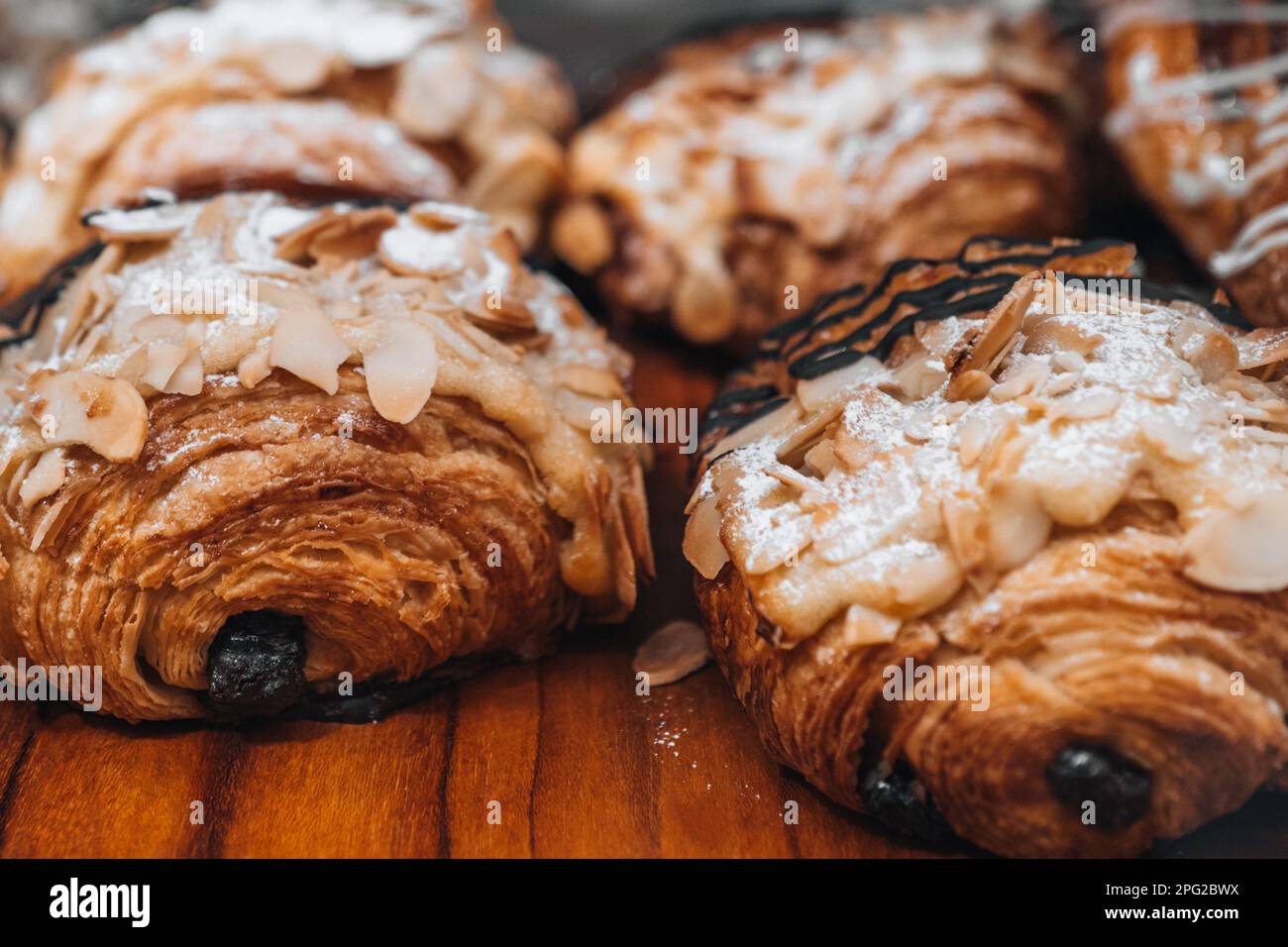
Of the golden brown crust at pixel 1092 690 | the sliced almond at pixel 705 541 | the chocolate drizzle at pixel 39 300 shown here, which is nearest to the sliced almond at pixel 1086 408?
the golden brown crust at pixel 1092 690

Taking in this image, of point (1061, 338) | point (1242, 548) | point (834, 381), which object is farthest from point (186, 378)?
point (1242, 548)

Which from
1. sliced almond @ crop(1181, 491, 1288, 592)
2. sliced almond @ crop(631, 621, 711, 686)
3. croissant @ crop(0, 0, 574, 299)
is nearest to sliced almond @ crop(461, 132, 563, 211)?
croissant @ crop(0, 0, 574, 299)

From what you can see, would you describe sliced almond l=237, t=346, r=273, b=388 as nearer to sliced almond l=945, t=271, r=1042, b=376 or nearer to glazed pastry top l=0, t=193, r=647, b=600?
glazed pastry top l=0, t=193, r=647, b=600

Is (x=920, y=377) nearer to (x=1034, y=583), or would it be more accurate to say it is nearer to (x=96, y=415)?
(x=1034, y=583)
